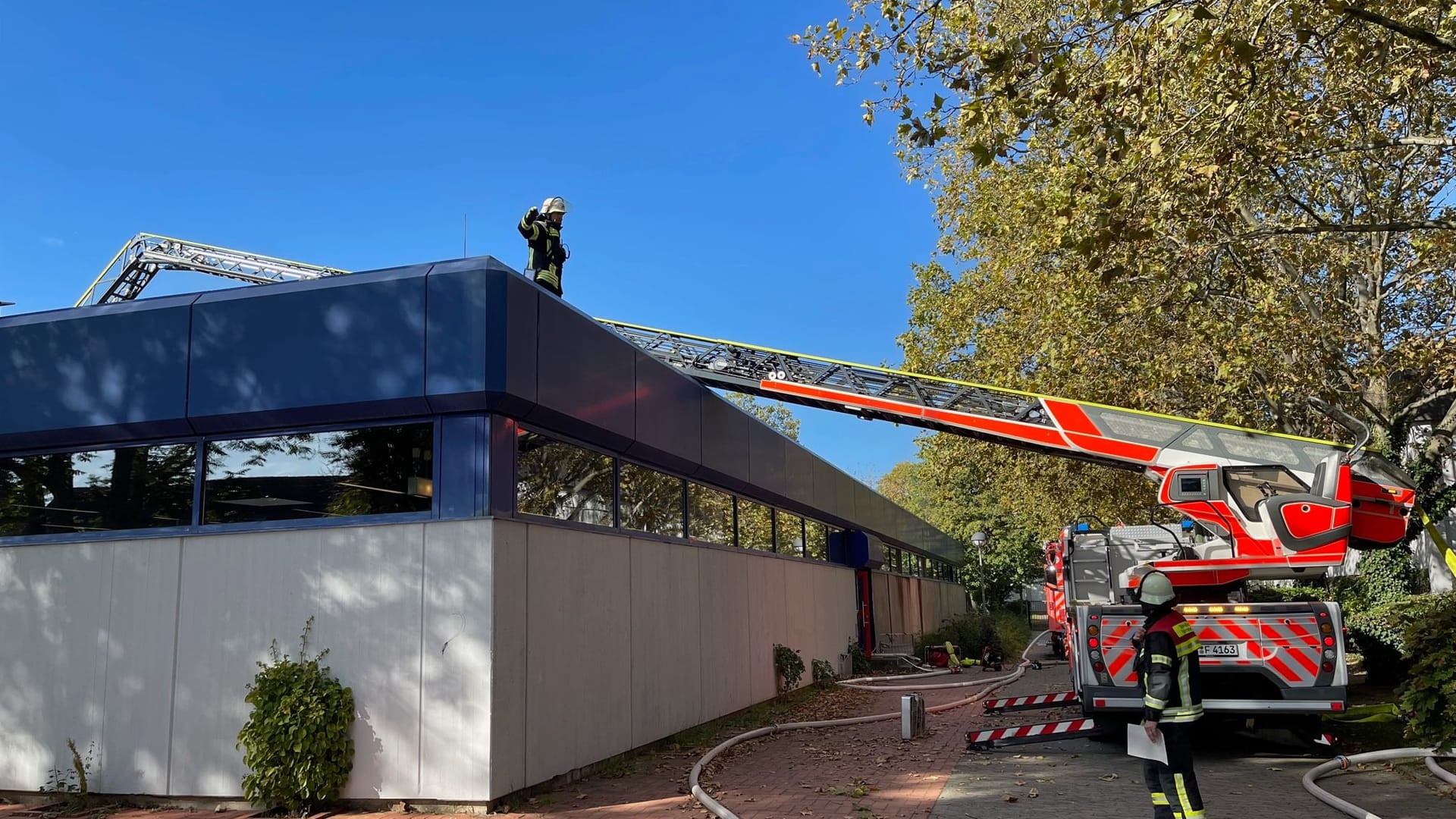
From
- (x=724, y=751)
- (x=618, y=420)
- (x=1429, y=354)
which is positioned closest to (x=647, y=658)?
(x=724, y=751)

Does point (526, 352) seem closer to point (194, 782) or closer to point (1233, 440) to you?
point (194, 782)

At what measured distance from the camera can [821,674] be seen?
1866cm

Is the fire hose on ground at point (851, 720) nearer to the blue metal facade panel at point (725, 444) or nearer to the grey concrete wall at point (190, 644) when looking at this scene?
the grey concrete wall at point (190, 644)

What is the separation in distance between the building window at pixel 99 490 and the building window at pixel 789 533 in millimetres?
10061

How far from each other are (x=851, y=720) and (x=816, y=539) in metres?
7.37

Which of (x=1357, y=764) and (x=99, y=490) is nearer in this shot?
(x=1357, y=764)

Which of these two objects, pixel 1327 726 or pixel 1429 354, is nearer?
pixel 1327 726

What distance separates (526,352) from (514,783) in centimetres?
369

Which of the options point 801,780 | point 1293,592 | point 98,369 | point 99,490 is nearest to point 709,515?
point 801,780

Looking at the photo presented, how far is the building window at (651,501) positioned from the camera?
1134 cm

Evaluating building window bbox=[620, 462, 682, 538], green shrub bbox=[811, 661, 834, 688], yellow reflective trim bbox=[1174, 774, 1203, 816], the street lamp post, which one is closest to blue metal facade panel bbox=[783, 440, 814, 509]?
green shrub bbox=[811, 661, 834, 688]

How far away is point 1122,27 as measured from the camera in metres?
9.12

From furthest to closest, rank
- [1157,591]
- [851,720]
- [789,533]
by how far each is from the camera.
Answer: [789,533]
[851,720]
[1157,591]

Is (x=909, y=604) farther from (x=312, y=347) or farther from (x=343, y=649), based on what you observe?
(x=312, y=347)
